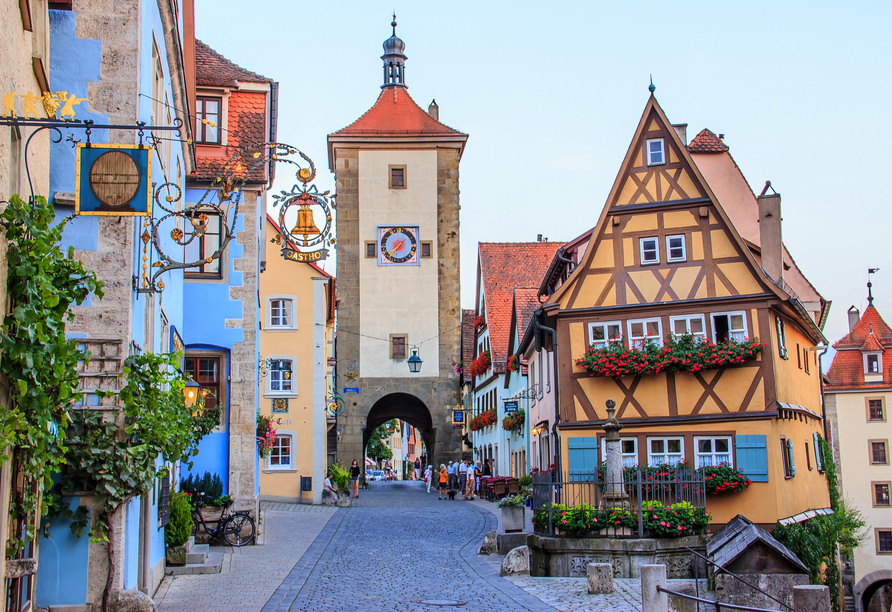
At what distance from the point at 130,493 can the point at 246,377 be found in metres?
9.55

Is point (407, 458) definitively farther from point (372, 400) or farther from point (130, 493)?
point (130, 493)

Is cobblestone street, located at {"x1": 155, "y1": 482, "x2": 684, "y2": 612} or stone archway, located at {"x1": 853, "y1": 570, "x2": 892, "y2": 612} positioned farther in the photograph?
stone archway, located at {"x1": 853, "y1": 570, "x2": 892, "y2": 612}

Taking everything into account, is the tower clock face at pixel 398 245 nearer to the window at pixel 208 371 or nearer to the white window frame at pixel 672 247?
the white window frame at pixel 672 247

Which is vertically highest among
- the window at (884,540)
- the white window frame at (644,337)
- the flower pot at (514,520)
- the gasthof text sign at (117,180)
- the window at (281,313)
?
the window at (281,313)

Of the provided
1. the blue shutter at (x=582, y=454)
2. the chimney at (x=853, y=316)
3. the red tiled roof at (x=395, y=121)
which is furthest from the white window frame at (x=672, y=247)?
the chimney at (x=853, y=316)

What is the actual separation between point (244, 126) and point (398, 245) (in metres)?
21.9

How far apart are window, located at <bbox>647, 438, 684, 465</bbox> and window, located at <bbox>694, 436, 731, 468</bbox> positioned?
1.01 feet

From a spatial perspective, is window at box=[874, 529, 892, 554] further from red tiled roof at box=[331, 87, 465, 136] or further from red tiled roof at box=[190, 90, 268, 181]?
red tiled roof at box=[190, 90, 268, 181]

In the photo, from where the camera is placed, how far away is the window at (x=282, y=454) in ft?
95.9

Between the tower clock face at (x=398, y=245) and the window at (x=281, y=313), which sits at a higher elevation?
the tower clock face at (x=398, y=245)

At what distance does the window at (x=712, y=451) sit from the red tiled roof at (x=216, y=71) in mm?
10920

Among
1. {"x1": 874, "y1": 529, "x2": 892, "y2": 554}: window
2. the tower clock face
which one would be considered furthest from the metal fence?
{"x1": 874, "y1": 529, "x2": 892, "y2": 554}: window

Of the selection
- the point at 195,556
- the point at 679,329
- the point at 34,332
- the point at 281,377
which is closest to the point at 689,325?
the point at 679,329

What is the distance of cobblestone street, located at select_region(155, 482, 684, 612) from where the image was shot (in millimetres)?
11266
